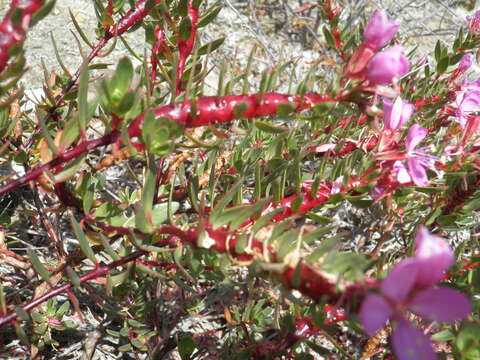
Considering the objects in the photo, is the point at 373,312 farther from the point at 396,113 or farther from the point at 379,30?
the point at 396,113

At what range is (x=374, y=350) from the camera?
1.67m

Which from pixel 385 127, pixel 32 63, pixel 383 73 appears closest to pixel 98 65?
pixel 385 127

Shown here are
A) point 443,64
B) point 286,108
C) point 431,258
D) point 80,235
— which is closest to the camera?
point 431,258

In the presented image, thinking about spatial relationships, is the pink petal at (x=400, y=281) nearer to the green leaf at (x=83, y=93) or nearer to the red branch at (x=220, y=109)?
the red branch at (x=220, y=109)

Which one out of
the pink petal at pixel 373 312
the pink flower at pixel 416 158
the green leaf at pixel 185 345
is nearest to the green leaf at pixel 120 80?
the pink petal at pixel 373 312

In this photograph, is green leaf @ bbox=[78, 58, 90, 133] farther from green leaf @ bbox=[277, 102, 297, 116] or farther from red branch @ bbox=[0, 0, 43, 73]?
green leaf @ bbox=[277, 102, 297, 116]

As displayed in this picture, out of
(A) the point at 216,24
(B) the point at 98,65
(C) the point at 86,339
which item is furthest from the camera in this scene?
(A) the point at 216,24

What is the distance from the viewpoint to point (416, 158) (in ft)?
4.08

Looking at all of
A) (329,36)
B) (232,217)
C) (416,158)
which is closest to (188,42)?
(232,217)

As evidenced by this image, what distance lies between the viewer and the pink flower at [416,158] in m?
1.20

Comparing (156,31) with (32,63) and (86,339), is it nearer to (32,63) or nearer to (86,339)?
(86,339)

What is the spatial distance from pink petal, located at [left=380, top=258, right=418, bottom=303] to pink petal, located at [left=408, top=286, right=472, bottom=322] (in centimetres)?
2

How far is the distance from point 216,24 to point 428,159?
248 cm

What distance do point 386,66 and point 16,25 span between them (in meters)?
0.72
